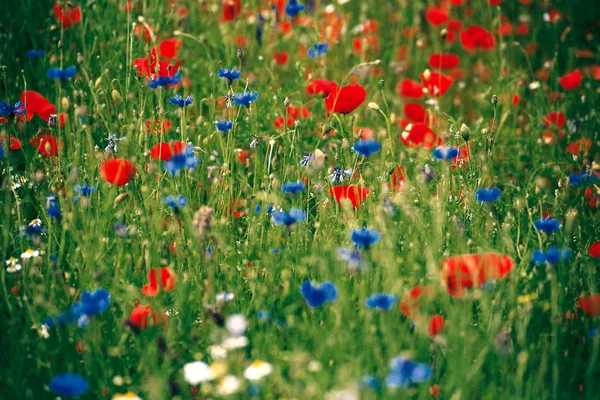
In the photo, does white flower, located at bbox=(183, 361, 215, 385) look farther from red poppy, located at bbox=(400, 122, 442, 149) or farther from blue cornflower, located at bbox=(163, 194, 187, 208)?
red poppy, located at bbox=(400, 122, 442, 149)

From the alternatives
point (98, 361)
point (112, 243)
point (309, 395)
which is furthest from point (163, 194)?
point (309, 395)

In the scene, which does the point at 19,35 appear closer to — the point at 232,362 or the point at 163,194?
the point at 163,194

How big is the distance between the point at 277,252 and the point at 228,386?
2.41 ft

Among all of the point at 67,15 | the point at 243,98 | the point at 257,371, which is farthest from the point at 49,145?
the point at 257,371

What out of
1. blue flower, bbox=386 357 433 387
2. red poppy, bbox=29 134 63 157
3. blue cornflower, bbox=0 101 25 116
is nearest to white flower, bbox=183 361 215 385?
blue flower, bbox=386 357 433 387

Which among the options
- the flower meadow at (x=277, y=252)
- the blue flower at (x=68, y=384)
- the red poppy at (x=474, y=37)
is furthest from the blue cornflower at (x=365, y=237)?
the red poppy at (x=474, y=37)

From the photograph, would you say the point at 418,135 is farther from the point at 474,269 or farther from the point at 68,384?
the point at 68,384

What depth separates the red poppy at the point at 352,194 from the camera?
2184 mm

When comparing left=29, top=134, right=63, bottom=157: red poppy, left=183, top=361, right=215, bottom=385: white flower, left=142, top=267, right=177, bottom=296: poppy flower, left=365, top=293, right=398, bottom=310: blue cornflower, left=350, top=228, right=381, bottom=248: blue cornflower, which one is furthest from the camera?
left=29, top=134, right=63, bottom=157: red poppy

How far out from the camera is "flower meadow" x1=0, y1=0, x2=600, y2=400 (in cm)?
173

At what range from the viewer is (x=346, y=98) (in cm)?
250

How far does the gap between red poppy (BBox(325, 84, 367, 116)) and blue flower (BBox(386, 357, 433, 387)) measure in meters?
1.14

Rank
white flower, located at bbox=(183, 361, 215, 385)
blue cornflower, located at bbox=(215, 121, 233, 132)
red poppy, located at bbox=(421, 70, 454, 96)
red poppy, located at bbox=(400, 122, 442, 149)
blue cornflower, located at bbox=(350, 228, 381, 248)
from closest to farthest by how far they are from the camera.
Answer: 1. white flower, located at bbox=(183, 361, 215, 385)
2. blue cornflower, located at bbox=(350, 228, 381, 248)
3. blue cornflower, located at bbox=(215, 121, 233, 132)
4. red poppy, located at bbox=(400, 122, 442, 149)
5. red poppy, located at bbox=(421, 70, 454, 96)

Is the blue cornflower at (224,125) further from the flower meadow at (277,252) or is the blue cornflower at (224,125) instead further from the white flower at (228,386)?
the white flower at (228,386)
